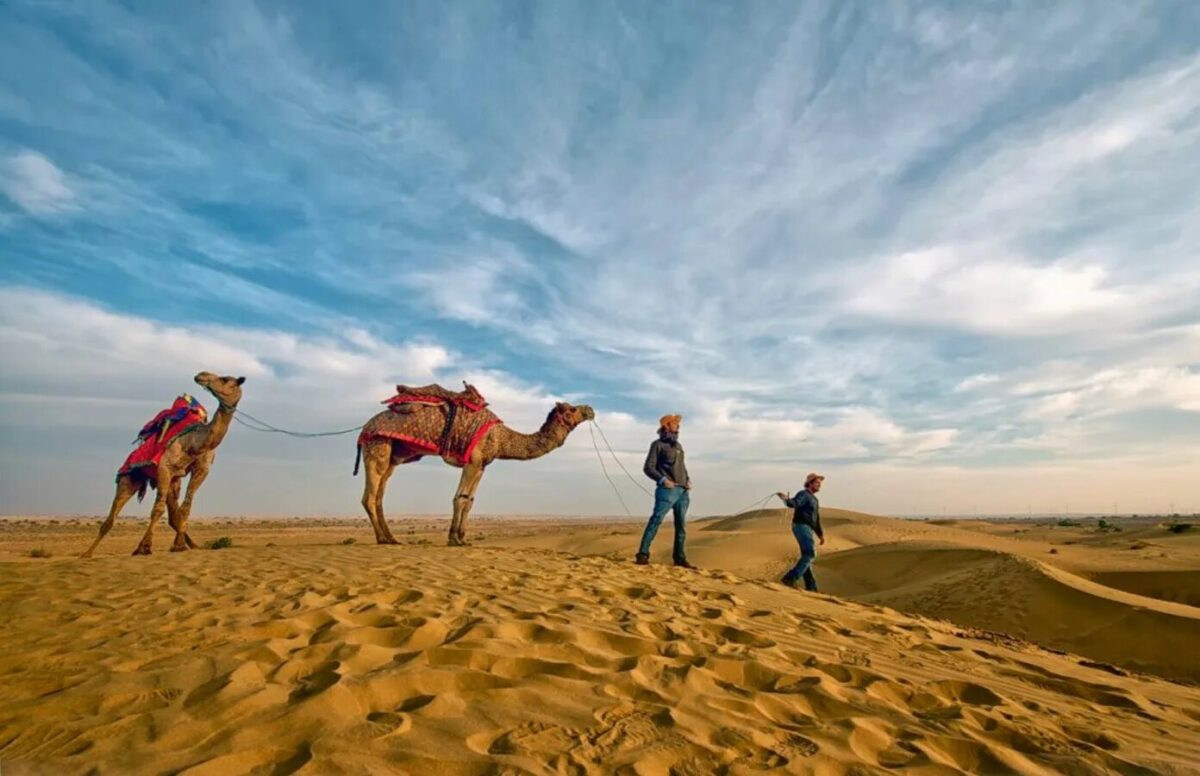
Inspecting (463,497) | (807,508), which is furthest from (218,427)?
(807,508)

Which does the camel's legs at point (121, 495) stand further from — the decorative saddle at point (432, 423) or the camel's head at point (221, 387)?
the decorative saddle at point (432, 423)

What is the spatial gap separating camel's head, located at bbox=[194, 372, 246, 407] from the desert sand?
207 inches

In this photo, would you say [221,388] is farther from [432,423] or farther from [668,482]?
[668,482]

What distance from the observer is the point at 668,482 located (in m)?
10.5

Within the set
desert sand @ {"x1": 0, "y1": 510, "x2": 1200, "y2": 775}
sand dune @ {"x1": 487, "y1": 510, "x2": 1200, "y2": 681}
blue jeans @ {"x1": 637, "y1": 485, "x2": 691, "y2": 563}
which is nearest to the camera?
desert sand @ {"x1": 0, "y1": 510, "x2": 1200, "y2": 775}

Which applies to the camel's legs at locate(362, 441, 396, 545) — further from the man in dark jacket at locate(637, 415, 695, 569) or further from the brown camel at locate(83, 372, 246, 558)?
the man in dark jacket at locate(637, 415, 695, 569)

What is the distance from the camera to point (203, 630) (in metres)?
4.67

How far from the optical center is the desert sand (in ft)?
9.14

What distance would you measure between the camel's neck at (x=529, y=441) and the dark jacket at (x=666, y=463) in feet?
13.2

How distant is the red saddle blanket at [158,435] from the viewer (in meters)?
12.2

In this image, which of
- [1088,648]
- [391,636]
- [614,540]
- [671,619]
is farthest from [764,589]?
[614,540]

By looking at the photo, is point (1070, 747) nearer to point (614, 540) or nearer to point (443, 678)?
point (443, 678)

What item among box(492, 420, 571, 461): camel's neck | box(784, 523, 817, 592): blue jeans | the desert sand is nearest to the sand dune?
the desert sand

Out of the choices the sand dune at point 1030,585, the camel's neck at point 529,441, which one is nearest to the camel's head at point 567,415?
the camel's neck at point 529,441
